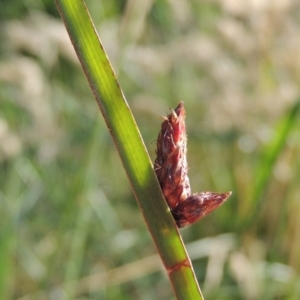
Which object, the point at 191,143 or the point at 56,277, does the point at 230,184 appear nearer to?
the point at 191,143

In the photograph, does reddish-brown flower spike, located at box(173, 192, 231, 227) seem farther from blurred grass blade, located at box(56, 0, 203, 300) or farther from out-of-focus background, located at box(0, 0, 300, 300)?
out-of-focus background, located at box(0, 0, 300, 300)

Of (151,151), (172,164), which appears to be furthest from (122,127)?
(151,151)

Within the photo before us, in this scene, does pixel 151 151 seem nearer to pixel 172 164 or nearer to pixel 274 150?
pixel 274 150

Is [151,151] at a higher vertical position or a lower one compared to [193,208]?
higher

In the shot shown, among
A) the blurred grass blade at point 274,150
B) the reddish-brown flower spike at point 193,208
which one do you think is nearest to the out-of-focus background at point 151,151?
the blurred grass blade at point 274,150

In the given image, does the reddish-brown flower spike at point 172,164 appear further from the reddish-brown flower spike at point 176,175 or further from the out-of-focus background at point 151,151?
the out-of-focus background at point 151,151

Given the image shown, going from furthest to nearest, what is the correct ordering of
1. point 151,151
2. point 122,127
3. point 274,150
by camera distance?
point 151,151 < point 274,150 < point 122,127
